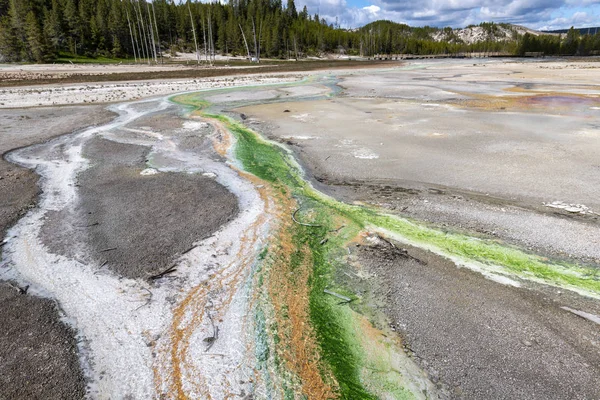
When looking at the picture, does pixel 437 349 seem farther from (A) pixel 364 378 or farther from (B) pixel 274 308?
(B) pixel 274 308

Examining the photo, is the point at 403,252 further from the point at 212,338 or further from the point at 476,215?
the point at 212,338

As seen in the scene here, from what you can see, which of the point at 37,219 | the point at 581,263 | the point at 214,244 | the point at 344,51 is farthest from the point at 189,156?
the point at 344,51

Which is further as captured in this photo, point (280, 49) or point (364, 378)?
point (280, 49)

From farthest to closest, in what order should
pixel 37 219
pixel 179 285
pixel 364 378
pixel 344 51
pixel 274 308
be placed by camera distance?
pixel 344 51, pixel 37 219, pixel 179 285, pixel 274 308, pixel 364 378

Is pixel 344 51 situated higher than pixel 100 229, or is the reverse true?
pixel 344 51

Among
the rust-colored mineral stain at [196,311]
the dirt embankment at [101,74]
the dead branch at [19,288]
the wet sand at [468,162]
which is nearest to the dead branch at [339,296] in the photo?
the rust-colored mineral stain at [196,311]

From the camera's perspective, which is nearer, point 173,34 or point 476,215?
point 476,215

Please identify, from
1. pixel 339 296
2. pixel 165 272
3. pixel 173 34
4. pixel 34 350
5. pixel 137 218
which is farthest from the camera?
pixel 173 34

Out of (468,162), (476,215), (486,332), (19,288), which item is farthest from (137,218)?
(468,162)
